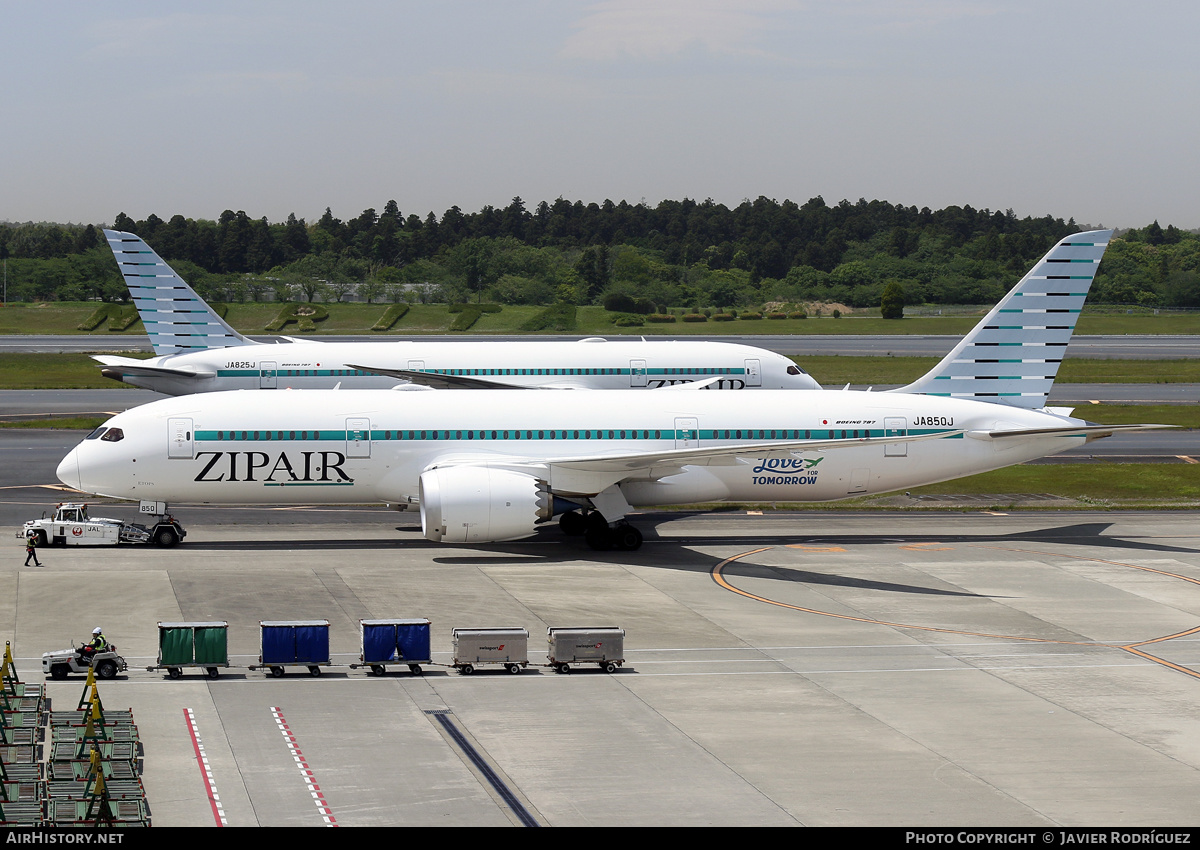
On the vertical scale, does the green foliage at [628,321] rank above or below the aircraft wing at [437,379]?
above

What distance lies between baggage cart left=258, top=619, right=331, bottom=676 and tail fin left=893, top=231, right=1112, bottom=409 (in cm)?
2640

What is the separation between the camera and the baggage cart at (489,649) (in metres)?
26.5

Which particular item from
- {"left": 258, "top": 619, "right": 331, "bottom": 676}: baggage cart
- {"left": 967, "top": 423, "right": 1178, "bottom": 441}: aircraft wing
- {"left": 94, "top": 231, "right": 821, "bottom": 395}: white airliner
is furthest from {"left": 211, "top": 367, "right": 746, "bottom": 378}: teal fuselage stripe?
{"left": 258, "top": 619, "right": 331, "bottom": 676}: baggage cart

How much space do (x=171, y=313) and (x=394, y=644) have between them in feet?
143

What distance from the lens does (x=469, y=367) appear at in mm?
59062

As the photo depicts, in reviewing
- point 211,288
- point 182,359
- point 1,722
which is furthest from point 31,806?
point 211,288

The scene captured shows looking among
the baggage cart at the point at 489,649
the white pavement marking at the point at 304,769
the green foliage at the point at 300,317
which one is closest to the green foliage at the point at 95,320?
the green foliage at the point at 300,317

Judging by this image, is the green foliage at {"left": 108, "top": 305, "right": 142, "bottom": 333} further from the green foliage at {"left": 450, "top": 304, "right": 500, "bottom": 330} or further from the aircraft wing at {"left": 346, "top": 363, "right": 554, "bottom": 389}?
the aircraft wing at {"left": 346, "top": 363, "right": 554, "bottom": 389}

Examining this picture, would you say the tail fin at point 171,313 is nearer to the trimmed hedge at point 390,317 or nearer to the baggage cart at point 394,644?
the baggage cart at point 394,644

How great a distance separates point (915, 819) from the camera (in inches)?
712

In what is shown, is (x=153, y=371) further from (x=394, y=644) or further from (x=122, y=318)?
(x=122, y=318)

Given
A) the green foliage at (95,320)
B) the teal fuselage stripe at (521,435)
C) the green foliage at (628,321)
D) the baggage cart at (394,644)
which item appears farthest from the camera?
the green foliage at (628,321)

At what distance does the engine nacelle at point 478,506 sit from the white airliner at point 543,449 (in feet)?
0.14

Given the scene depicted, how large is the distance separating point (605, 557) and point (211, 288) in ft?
531
